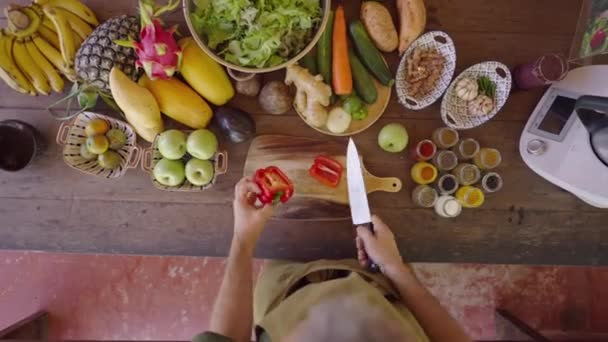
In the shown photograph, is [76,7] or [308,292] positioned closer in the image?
[308,292]

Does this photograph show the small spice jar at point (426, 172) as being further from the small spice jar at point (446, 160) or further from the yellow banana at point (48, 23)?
the yellow banana at point (48, 23)

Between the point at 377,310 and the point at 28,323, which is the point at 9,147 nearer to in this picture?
the point at 28,323

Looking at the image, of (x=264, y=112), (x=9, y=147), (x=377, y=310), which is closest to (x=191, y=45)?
(x=264, y=112)

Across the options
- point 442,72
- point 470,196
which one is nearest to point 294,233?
point 470,196

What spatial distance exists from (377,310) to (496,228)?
600 mm

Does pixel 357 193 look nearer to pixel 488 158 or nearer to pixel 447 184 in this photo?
pixel 447 184

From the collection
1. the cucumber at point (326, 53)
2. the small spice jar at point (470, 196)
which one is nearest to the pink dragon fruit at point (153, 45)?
the cucumber at point (326, 53)

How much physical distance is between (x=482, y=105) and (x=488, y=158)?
15 cm

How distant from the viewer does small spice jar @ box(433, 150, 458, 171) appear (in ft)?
3.70

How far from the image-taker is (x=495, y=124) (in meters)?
1.19

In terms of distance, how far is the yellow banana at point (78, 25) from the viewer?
109 centimetres

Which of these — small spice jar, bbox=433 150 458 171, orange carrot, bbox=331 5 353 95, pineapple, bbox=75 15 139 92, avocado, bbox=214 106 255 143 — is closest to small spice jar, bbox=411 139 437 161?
small spice jar, bbox=433 150 458 171

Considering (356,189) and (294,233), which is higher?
(356,189)

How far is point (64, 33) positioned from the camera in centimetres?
105
